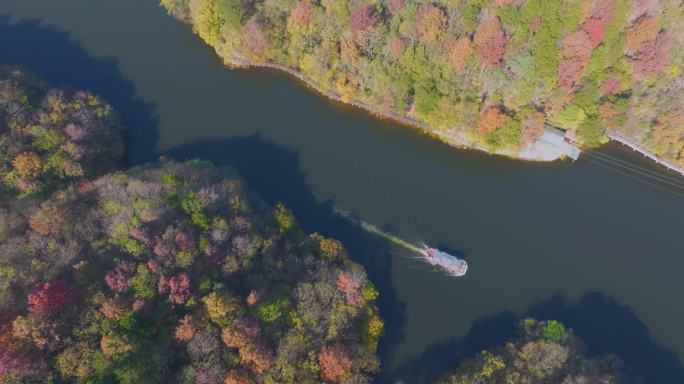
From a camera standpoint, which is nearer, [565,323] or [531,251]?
[565,323]

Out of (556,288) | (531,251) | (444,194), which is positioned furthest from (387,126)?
(556,288)

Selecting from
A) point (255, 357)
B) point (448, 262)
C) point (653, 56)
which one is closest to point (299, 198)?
point (448, 262)

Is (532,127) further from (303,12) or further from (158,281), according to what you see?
(158,281)

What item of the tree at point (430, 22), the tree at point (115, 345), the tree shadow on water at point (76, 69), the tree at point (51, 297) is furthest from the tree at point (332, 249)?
the tree at point (430, 22)

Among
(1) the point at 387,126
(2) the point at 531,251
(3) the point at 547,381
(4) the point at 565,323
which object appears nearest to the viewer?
(3) the point at 547,381

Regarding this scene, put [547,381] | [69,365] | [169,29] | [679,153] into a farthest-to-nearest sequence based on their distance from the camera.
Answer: [169,29] < [679,153] < [547,381] < [69,365]

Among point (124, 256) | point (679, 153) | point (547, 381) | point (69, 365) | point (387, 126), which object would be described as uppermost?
point (679, 153)

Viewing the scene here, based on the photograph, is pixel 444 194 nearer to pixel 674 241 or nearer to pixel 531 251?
pixel 531 251

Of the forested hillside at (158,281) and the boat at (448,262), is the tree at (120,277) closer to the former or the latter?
the forested hillside at (158,281)

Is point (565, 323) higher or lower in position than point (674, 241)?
lower
